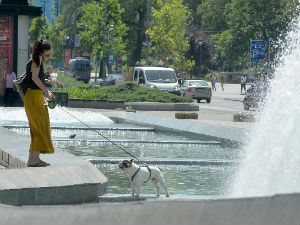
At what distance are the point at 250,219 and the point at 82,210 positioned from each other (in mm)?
930

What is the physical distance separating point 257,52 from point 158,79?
21.5ft

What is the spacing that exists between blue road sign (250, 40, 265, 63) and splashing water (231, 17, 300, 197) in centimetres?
3066

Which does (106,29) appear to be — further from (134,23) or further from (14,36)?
(14,36)

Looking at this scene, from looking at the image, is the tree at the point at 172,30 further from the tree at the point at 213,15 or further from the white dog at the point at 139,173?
the white dog at the point at 139,173

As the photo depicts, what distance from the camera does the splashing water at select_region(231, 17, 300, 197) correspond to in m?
7.38

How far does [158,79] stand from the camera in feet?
122

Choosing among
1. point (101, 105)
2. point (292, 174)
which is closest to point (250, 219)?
point (292, 174)

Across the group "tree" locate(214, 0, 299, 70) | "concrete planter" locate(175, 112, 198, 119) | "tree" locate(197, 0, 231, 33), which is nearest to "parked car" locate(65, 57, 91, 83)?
"tree" locate(214, 0, 299, 70)

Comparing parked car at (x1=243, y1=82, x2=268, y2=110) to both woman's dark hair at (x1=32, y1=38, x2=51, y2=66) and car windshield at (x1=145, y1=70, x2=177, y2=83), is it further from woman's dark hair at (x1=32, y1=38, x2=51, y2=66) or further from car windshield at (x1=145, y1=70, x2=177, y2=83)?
woman's dark hair at (x1=32, y1=38, x2=51, y2=66)

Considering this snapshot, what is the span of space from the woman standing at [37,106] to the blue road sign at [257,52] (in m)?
32.2

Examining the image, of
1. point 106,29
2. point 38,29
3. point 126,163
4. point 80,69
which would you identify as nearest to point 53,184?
point 126,163


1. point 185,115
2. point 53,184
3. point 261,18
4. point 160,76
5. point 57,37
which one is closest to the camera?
point 53,184

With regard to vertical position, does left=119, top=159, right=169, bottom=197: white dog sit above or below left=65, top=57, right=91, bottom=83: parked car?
above

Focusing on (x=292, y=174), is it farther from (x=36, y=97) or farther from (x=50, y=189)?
(x=36, y=97)
